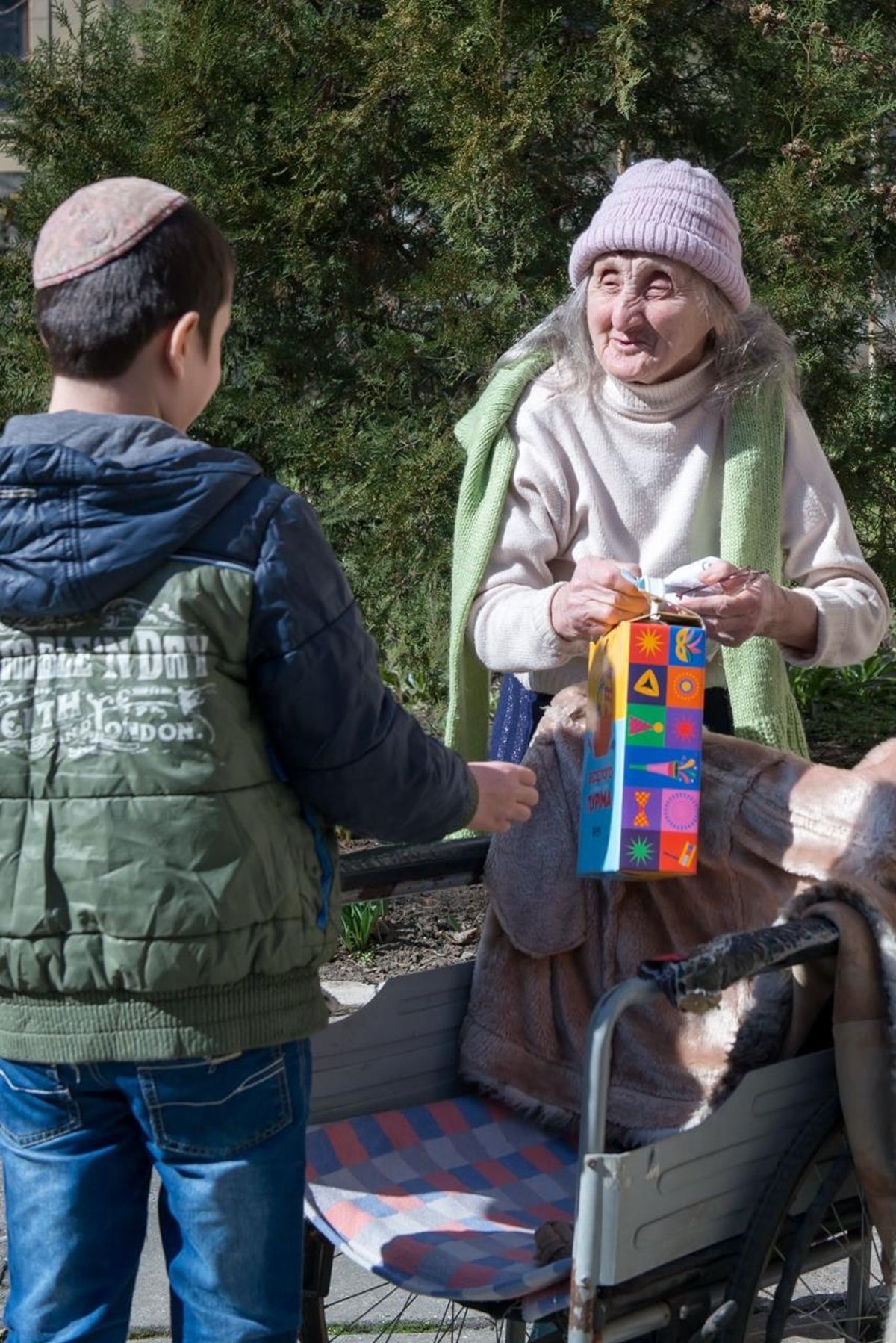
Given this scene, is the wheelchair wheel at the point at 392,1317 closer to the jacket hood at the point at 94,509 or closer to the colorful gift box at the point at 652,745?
the colorful gift box at the point at 652,745

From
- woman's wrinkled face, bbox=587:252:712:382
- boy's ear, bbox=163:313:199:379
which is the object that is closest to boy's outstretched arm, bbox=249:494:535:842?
boy's ear, bbox=163:313:199:379

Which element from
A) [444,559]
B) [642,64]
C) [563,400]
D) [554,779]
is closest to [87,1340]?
[554,779]

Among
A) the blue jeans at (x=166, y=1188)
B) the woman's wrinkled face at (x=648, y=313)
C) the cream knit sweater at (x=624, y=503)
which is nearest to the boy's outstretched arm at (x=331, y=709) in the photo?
the blue jeans at (x=166, y=1188)

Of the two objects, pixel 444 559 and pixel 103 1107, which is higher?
pixel 444 559

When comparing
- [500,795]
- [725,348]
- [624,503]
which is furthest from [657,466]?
[500,795]

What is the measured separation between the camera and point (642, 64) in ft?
14.0

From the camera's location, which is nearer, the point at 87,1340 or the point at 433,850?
the point at 87,1340

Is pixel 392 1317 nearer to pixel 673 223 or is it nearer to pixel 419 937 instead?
pixel 419 937

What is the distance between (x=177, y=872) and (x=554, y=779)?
0.84 meters

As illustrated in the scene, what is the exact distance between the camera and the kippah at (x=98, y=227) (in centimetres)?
170

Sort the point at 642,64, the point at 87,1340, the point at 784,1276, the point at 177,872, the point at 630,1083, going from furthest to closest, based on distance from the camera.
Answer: the point at 642,64 → the point at 630,1083 → the point at 784,1276 → the point at 87,1340 → the point at 177,872

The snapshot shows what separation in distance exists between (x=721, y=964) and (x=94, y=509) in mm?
826

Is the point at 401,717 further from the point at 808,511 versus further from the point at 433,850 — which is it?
the point at 808,511

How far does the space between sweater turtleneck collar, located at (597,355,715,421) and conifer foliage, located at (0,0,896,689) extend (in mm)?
1623
